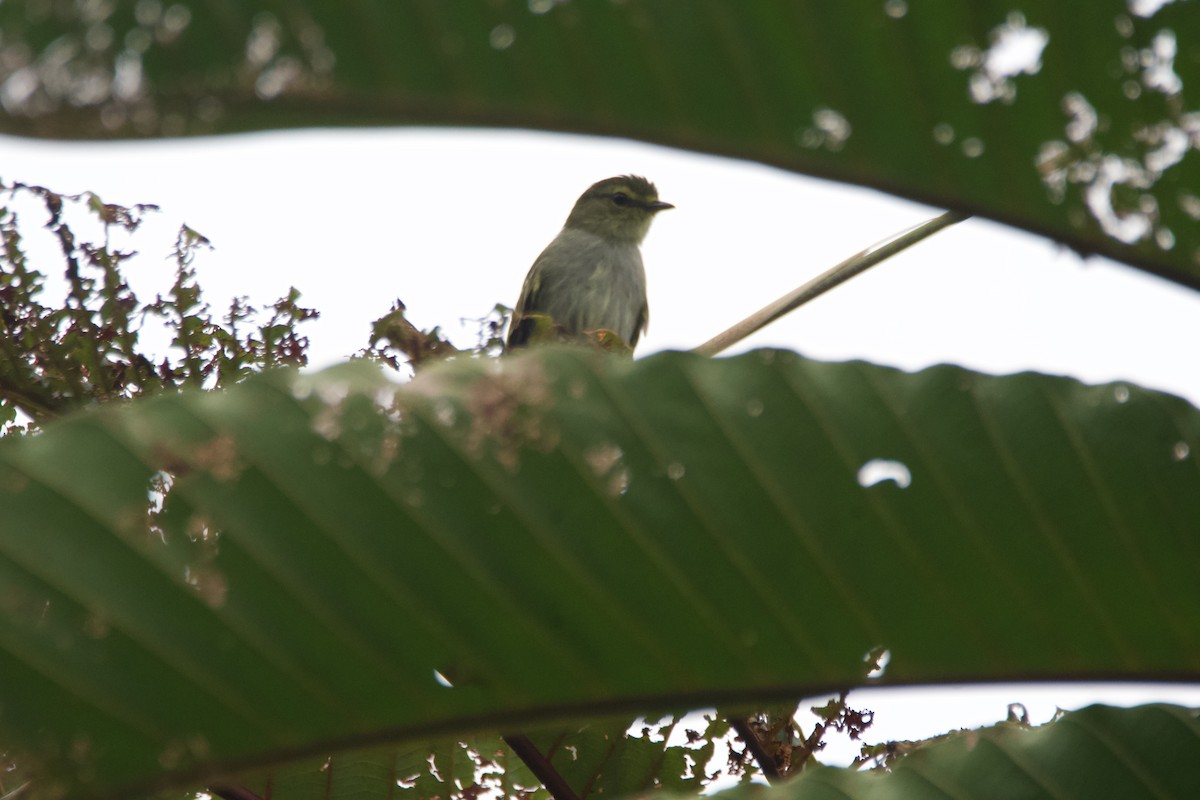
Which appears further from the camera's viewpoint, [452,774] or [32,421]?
[32,421]

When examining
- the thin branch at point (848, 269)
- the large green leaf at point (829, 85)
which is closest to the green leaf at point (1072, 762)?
the large green leaf at point (829, 85)

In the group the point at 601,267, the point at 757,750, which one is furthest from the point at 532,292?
the point at 757,750

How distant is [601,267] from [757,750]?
237 inches

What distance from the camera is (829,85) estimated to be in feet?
4.91

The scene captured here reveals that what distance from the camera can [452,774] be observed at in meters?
3.19

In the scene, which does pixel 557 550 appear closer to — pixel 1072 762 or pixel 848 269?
pixel 1072 762

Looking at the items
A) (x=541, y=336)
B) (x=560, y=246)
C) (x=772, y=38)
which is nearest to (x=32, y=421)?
(x=541, y=336)

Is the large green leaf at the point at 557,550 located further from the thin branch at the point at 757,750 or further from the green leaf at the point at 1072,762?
the thin branch at the point at 757,750

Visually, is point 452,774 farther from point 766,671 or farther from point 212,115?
point 212,115

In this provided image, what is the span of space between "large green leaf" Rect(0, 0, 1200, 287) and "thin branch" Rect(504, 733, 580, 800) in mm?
1640

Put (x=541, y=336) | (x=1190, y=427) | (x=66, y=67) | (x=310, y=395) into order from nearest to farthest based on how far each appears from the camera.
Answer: (x=66, y=67) → (x=310, y=395) → (x=1190, y=427) → (x=541, y=336)

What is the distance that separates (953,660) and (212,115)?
990 millimetres

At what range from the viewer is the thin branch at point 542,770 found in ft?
9.07

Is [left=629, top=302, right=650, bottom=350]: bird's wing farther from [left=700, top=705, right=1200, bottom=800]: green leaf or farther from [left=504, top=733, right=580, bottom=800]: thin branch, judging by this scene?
[left=700, top=705, right=1200, bottom=800]: green leaf
